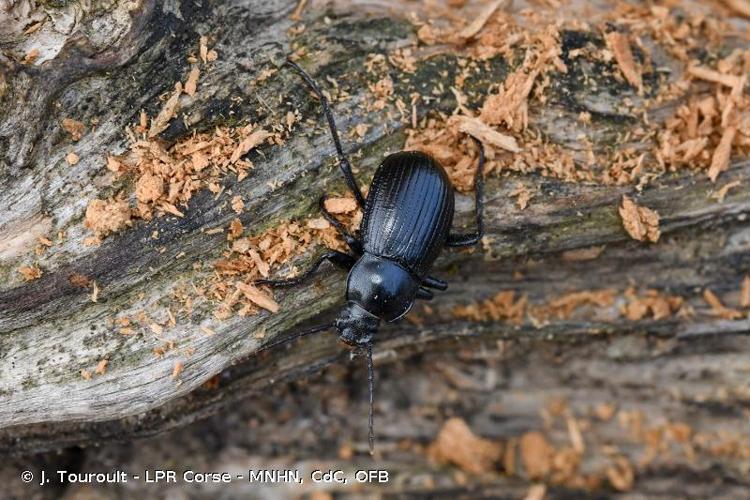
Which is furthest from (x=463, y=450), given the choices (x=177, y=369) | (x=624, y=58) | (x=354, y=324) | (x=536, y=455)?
(x=624, y=58)

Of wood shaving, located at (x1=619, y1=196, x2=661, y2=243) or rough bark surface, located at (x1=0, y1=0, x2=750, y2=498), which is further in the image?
wood shaving, located at (x1=619, y1=196, x2=661, y2=243)

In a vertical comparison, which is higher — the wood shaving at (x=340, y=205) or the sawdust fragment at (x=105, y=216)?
the wood shaving at (x=340, y=205)

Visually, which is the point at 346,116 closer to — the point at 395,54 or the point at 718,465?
the point at 395,54

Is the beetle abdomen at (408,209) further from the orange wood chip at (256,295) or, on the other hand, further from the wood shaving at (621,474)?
the wood shaving at (621,474)

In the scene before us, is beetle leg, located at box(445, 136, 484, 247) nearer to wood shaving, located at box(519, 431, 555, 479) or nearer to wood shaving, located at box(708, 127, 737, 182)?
wood shaving, located at box(708, 127, 737, 182)

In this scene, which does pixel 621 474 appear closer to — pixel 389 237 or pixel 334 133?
pixel 389 237

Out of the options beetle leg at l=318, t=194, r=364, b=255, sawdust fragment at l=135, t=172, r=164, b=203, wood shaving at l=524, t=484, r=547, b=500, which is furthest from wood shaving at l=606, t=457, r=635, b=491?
sawdust fragment at l=135, t=172, r=164, b=203

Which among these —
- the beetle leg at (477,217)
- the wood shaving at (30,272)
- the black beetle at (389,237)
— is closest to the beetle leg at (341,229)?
the black beetle at (389,237)
